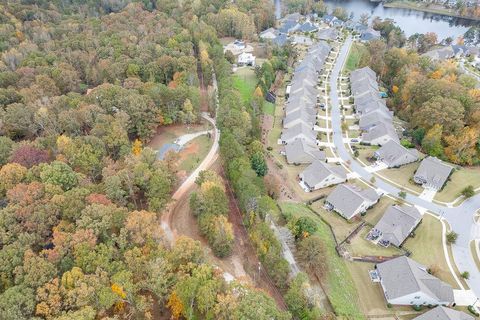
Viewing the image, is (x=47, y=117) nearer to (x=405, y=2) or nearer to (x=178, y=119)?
(x=178, y=119)

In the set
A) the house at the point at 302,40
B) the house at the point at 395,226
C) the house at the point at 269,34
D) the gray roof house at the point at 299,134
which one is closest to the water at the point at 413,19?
the house at the point at 302,40

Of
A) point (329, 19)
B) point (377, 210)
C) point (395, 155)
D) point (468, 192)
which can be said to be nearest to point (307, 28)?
point (329, 19)

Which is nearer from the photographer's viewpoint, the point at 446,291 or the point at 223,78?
the point at 446,291

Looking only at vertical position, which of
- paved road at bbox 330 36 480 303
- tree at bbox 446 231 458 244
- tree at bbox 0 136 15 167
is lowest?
paved road at bbox 330 36 480 303

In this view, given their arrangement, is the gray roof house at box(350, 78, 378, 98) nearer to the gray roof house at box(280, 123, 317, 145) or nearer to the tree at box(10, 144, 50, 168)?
the gray roof house at box(280, 123, 317, 145)

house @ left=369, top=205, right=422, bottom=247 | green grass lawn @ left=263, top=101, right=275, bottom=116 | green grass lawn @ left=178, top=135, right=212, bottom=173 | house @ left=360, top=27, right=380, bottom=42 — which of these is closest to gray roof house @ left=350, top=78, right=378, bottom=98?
green grass lawn @ left=263, top=101, right=275, bottom=116

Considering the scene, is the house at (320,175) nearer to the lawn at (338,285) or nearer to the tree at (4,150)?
the lawn at (338,285)

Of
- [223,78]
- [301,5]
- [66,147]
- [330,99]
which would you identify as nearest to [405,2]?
[301,5]
